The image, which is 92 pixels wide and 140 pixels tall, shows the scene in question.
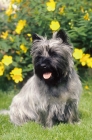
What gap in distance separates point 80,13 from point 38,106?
294cm

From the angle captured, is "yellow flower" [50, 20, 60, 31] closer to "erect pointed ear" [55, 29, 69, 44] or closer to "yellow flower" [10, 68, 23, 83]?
"yellow flower" [10, 68, 23, 83]

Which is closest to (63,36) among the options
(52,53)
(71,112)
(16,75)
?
(52,53)

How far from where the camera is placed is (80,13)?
8.30 meters

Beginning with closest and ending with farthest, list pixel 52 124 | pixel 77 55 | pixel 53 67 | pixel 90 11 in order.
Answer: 1. pixel 53 67
2. pixel 52 124
3. pixel 77 55
4. pixel 90 11

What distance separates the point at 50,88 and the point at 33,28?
9.15ft

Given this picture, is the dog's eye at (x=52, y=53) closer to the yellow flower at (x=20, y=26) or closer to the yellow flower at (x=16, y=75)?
the yellow flower at (x=16, y=75)

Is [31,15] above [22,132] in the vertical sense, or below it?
above

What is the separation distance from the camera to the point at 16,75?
8031mm

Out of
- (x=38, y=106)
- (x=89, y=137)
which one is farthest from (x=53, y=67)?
(x=89, y=137)

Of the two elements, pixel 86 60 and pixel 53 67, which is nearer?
pixel 53 67

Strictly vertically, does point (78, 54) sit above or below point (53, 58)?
below

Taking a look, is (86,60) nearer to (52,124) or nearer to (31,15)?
(31,15)

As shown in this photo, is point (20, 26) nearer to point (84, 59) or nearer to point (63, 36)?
point (84, 59)

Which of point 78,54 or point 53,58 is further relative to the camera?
point 78,54
